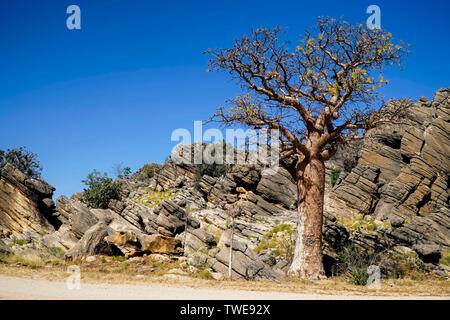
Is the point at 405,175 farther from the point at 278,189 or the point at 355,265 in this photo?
the point at 355,265

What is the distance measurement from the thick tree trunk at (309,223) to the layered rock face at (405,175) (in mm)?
14170

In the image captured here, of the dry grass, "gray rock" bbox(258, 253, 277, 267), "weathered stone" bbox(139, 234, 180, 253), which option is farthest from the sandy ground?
"weathered stone" bbox(139, 234, 180, 253)

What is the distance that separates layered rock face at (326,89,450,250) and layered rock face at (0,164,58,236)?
23.2 meters

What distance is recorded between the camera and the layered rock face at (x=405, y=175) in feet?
100

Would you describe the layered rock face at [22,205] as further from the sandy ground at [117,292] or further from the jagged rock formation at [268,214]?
the sandy ground at [117,292]

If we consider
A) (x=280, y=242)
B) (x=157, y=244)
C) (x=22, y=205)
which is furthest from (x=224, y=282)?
(x=22, y=205)

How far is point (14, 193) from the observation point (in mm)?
28344

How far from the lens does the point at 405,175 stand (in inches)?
1259

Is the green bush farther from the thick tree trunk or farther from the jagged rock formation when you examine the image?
the thick tree trunk

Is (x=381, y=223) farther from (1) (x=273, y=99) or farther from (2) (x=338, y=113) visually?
(1) (x=273, y=99)

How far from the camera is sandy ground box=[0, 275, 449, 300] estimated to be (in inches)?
306
